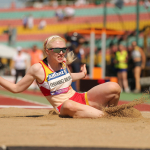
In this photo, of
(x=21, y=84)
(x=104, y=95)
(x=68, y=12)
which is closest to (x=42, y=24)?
(x=68, y=12)

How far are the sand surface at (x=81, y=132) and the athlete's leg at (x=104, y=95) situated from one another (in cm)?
24

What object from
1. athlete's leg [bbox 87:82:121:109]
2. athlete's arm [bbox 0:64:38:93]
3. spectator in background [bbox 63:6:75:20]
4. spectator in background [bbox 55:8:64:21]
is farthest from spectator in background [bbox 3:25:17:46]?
athlete's leg [bbox 87:82:121:109]

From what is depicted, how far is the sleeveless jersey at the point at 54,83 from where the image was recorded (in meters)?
5.06

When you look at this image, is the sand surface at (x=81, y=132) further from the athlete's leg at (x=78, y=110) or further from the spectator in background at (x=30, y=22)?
the spectator in background at (x=30, y=22)

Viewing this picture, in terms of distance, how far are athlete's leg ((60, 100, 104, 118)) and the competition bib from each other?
29 cm

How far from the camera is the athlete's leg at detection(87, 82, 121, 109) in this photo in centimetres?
501

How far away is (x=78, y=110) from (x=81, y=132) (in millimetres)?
1165

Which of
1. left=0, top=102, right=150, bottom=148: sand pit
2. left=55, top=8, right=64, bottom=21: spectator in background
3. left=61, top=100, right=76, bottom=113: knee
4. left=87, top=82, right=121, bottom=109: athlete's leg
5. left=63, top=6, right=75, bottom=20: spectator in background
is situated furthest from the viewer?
left=55, top=8, right=64, bottom=21: spectator in background

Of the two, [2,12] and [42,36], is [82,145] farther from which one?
[2,12]

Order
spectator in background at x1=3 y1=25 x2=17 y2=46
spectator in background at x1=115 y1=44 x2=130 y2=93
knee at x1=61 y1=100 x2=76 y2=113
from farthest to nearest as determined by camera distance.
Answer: spectator in background at x1=3 y1=25 x2=17 y2=46
spectator in background at x1=115 y1=44 x2=130 y2=93
knee at x1=61 y1=100 x2=76 y2=113

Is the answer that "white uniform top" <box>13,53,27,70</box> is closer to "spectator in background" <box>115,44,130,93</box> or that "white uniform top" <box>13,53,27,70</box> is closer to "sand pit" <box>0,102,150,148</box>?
"spectator in background" <box>115,44,130,93</box>

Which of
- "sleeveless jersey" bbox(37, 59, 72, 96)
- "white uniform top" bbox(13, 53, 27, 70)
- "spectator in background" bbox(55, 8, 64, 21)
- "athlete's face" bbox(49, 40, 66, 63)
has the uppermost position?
"athlete's face" bbox(49, 40, 66, 63)

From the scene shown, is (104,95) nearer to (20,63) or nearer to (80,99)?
(80,99)

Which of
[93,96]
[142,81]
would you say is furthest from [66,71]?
[142,81]
